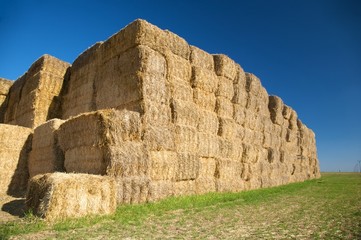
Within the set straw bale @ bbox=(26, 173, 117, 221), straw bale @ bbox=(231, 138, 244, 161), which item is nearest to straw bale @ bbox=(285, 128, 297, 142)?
straw bale @ bbox=(231, 138, 244, 161)

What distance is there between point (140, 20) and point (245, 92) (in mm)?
10733

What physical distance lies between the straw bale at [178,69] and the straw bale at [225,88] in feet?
9.81

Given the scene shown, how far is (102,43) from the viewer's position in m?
16.8

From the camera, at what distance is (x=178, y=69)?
15.8m

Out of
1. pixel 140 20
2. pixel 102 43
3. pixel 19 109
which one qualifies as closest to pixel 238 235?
pixel 140 20

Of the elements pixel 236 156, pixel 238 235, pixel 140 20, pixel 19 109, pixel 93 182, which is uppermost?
pixel 140 20

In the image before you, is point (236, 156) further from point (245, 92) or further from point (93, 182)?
point (93, 182)

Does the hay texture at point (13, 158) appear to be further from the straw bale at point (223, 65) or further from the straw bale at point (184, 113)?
the straw bale at point (223, 65)

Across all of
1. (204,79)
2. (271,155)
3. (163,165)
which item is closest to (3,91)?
(204,79)

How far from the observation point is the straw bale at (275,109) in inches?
1128

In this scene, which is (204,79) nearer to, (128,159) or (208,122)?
(208,122)

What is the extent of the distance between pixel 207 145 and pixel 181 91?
10.8 feet

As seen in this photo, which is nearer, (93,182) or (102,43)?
(93,182)

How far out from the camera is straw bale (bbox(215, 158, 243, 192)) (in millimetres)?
17609
